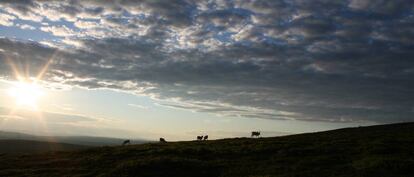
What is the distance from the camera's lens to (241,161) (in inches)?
1601

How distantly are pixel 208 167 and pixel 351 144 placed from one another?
17.6 m

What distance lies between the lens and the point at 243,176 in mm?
33781

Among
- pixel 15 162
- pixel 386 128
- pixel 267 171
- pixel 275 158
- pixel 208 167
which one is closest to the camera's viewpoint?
pixel 267 171

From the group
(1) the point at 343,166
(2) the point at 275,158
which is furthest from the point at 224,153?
(1) the point at 343,166

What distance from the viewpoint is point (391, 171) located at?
32844 mm

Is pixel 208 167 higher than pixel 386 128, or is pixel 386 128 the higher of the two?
pixel 386 128

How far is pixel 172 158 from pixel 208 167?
453cm

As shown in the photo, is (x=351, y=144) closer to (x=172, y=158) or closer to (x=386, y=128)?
(x=172, y=158)

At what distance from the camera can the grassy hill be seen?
34.6 metres

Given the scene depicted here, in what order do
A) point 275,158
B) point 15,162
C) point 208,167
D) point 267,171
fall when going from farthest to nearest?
1. point 15,162
2. point 275,158
3. point 208,167
4. point 267,171

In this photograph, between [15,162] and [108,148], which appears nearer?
[15,162]

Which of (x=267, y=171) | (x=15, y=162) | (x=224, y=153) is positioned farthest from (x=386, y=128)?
(x=15, y=162)

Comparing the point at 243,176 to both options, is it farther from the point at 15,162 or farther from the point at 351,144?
the point at 15,162

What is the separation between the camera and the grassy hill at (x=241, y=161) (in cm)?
3462
